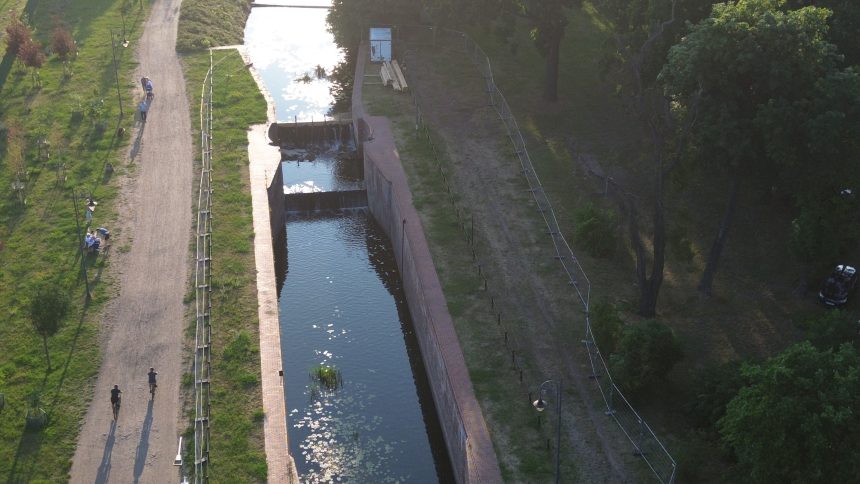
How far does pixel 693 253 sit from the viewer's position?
4953 centimetres

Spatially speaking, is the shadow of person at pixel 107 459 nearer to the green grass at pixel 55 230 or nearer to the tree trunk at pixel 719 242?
the green grass at pixel 55 230

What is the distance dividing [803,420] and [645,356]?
9194mm

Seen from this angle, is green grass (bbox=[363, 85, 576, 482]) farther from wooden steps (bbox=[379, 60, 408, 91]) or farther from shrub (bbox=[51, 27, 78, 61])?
shrub (bbox=[51, 27, 78, 61])

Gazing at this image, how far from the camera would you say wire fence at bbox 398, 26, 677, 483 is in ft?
123

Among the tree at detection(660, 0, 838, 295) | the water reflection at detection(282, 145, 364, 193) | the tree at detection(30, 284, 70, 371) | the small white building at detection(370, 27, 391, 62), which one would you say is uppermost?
the tree at detection(660, 0, 838, 295)

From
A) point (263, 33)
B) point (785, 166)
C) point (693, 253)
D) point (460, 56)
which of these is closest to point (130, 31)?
point (263, 33)

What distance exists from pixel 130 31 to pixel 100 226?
32.3 metres

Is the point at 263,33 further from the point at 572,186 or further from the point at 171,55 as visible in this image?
the point at 572,186

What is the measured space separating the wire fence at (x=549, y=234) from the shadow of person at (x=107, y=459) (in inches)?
603

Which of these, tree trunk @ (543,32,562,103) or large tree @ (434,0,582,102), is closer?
large tree @ (434,0,582,102)

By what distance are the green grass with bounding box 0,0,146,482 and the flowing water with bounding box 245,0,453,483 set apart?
8665 millimetres

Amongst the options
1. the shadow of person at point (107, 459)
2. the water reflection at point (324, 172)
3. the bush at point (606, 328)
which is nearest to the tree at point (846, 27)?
the bush at point (606, 328)

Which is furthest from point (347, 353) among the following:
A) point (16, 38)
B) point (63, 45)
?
point (16, 38)

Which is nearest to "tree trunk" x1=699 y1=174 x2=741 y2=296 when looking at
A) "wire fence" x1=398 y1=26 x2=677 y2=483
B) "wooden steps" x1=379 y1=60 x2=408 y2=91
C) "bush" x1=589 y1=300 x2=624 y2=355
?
"wire fence" x1=398 y1=26 x2=677 y2=483
